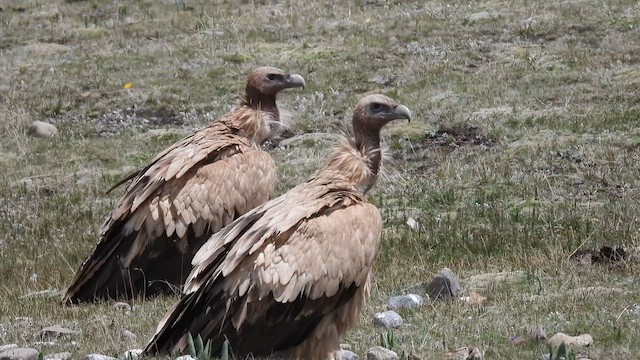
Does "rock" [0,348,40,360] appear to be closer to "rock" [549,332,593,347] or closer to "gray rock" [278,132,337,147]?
"rock" [549,332,593,347]

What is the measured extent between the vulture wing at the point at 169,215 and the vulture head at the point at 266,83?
1179mm

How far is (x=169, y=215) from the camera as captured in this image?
1128 cm

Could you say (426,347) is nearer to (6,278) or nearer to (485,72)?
(6,278)

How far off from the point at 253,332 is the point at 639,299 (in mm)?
3251

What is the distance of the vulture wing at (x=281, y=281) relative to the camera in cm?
813

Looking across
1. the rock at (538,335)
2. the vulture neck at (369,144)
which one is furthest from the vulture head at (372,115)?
the rock at (538,335)

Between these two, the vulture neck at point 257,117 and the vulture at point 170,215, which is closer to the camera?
the vulture at point 170,215

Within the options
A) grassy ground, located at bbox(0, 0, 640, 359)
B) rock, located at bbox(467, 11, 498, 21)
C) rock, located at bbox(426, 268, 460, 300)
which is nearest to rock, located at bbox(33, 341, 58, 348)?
grassy ground, located at bbox(0, 0, 640, 359)

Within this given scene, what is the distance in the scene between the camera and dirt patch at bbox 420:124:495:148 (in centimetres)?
1781

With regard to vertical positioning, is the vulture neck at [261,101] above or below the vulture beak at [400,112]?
below

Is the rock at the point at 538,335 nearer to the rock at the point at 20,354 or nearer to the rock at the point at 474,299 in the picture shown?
the rock at the point at 474,299

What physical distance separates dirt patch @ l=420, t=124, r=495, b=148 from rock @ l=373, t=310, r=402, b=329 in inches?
336

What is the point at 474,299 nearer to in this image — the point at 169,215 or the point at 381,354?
the point at 381,354

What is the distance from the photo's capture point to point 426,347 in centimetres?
830
